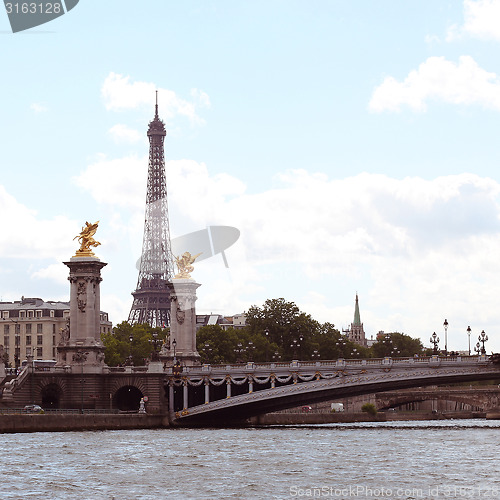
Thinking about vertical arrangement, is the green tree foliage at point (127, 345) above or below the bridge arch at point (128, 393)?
above

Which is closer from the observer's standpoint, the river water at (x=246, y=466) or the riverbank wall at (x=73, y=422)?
the river water at (x=246, y=466)

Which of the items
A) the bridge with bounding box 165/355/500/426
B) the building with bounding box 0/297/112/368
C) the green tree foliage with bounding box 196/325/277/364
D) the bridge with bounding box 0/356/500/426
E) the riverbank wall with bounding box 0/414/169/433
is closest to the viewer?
the riverbank wall with bounding box 0/414/169/433

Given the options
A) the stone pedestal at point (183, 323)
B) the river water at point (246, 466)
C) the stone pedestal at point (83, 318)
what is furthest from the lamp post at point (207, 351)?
the river water at point (246, 466)

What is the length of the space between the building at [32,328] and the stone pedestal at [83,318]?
61.9 m

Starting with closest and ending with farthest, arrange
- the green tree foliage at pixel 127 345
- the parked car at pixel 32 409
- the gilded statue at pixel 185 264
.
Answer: the parked car at pixel 32 409 → the gilded statue at pixel 185 264 → the green tree foliage at pixel 127 345

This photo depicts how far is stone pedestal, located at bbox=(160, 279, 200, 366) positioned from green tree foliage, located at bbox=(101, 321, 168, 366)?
7.50 metres

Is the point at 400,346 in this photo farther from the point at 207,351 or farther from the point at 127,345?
the point at 127,345

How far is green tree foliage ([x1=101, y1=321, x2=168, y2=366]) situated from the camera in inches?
4830

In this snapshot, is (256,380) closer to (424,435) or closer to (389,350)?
(424,435)

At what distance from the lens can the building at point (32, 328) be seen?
15838cm

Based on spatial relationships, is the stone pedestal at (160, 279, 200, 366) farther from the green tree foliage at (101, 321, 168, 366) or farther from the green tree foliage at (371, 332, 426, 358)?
the green tree foliage at (371, 332, 426, 358)

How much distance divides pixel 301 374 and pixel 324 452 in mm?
25785

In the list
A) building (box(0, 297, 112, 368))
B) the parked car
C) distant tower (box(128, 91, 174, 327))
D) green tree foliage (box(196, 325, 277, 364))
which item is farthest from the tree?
the parked car

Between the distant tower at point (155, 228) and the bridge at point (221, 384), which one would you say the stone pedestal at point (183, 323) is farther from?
the distant tower at point (155, 228)
